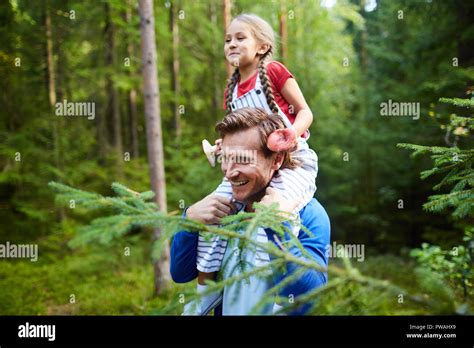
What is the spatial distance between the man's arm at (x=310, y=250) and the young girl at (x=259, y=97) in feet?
0.20

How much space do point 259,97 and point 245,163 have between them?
46cm

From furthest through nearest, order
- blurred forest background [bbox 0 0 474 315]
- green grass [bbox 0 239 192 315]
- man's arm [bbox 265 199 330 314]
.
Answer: blurred forest background [bbox 0 0 474 315] < green grass [bbox 0 239 192 315] < man's arm [bbox 265 199 330 314]

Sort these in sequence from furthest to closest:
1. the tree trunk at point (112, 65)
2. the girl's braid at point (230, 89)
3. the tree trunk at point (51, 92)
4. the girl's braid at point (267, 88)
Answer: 1. the tree trunk at point (112, 65)
2. the tree trunk at point (51, 92)
3. the girl's braid at point (230, 89)
4. the girl's braid at point (267, 88)

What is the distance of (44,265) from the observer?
24.1 feet

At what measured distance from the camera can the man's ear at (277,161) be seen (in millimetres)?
1595

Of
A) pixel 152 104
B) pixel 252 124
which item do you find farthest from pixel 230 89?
pixel 152 104

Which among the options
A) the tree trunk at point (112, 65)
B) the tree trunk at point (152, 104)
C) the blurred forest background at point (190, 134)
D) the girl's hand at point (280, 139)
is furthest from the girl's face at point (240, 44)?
the tree trunk at point (112, 65)

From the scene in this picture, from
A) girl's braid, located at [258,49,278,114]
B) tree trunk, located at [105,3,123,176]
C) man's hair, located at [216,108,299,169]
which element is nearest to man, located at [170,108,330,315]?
man's hair, located at [216,108,299,169]

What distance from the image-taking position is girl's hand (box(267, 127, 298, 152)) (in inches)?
59.3

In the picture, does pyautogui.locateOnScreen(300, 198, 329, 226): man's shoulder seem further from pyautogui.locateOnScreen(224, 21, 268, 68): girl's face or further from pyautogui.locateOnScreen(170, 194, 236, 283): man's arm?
pyautogui.locateOnScreen(224, 21, 268, 68): girl's face

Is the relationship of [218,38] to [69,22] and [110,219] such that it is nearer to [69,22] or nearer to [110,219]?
[69,22]

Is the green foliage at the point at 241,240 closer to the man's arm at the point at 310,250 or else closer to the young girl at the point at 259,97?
the man's arm at the point at 310,250
